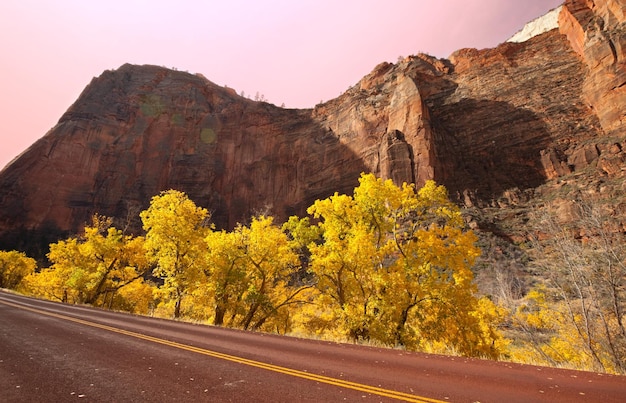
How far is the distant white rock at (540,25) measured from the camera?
12131 centimetres

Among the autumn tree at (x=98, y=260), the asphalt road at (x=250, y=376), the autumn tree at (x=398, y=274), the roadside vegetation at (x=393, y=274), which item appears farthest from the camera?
the autumn tree at (x=98, y=260)

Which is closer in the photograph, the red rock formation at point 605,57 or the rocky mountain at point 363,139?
the red rock formation at point 605,57

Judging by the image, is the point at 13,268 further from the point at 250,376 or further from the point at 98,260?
the point at 250,376

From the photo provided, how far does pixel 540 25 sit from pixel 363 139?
100 metres

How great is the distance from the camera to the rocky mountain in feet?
214

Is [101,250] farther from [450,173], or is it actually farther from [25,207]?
[25,207]

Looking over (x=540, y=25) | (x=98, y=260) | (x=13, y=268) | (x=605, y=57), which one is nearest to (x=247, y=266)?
(x=98, y=260)

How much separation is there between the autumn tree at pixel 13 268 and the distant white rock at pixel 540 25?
6474 inches

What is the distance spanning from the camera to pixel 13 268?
2114 inches

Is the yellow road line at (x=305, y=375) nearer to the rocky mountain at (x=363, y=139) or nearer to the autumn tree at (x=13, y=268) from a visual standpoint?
the rocky mountain at (x=363, y=139)

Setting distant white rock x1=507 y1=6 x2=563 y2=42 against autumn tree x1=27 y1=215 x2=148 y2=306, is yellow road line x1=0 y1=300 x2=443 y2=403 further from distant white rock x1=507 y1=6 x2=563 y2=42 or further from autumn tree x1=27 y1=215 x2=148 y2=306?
distant white rock x1=507 y1=6 x2=563 y2=42

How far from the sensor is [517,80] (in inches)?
3241

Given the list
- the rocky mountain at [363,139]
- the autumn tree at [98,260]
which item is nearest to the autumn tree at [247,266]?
the autumn tree at [98,260]

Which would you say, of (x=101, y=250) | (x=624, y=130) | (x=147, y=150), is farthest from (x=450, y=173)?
(x=147, y=150)
